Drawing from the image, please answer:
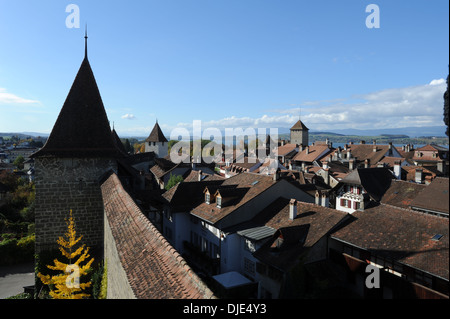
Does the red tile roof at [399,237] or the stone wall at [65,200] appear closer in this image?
the red tile roof at [399,237]

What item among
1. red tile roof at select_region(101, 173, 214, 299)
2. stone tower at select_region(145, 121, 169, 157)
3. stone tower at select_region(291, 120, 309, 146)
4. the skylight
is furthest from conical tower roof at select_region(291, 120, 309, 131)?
the skylight

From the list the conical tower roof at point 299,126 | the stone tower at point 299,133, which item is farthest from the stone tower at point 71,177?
the conical tower roof at point 299,126

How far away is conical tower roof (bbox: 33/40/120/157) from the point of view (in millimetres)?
14062

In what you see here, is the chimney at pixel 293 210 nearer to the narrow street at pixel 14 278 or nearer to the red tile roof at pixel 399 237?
the red tile roof at pixel 399 237

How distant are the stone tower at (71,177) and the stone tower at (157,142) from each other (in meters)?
49.3

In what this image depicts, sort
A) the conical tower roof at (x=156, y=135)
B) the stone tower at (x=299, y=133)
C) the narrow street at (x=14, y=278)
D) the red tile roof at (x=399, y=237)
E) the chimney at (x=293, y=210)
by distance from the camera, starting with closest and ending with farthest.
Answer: the red tile roof at (x=399, y=237)
the chimney at (x=293, y=210)
the narrow street at (x=14, y=278)
the conical tower roof at (x=156, y=135)
the stone tower at (x=299, y=133)

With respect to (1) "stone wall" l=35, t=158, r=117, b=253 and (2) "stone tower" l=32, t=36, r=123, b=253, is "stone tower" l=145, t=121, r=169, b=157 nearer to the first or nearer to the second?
(2) "stone tower" l=32, t=36, r=123, b=253

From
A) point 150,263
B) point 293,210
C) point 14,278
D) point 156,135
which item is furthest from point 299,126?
point 150,263

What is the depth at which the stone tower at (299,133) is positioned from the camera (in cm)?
9625

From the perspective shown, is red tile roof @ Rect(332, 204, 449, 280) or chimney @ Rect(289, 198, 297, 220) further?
chimney @ Rect(289, 198, 297, 220)

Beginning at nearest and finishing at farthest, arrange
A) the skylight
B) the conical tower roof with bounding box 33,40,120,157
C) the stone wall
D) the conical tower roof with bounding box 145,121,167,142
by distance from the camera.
→ the skylight, the stone wall, the conical tower roof with bounding box 33,40,120,157, the conical tower roof with bounding box 145,121,167,142

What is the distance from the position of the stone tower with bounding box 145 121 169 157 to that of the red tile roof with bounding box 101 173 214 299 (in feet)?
186
